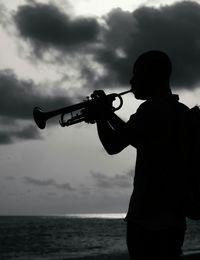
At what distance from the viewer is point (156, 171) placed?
9.14 ft

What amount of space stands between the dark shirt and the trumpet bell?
182cm

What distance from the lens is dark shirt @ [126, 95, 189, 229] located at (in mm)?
2742

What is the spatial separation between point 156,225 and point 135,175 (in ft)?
0.97

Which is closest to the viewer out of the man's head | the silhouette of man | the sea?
the silhouette of man

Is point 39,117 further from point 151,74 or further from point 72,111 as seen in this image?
point 151,74

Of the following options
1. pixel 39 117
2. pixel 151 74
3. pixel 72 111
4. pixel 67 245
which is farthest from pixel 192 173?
pixel 67 245

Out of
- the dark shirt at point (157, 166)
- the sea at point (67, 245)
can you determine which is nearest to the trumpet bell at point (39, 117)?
the dark shirt at point (157, 166)

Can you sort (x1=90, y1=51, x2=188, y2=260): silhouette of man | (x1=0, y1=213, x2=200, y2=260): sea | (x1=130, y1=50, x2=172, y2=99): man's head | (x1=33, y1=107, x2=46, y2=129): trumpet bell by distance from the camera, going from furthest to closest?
(x1=0, y1=213, x2=200, y2=260): sea
(x1=33, y1=107, x2=46, y2=129): trumpet bell
(x1=130, y1=50, x2=172, y2=99): man's head
(x1=90, y1=51, x2=188, y2=260): silhouette of man

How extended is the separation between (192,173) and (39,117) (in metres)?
2.09

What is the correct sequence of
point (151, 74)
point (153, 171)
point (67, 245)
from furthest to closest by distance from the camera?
point (67, 245) < point (151, 74) < point (153, 171)

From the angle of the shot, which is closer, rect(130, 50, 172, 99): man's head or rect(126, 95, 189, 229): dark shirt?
rect(126, 95, 189, 229): dark shirt

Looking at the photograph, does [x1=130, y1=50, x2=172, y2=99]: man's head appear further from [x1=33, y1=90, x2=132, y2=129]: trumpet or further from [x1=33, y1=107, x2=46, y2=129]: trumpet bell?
[x1=33, y1=107, x2=46, y2=129]: trumpet bell

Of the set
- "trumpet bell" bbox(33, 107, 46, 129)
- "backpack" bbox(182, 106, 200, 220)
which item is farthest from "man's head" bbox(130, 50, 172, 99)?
"trumpet bell" bbox(33, 107, 46, 129)

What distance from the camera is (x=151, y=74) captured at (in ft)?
9.66
